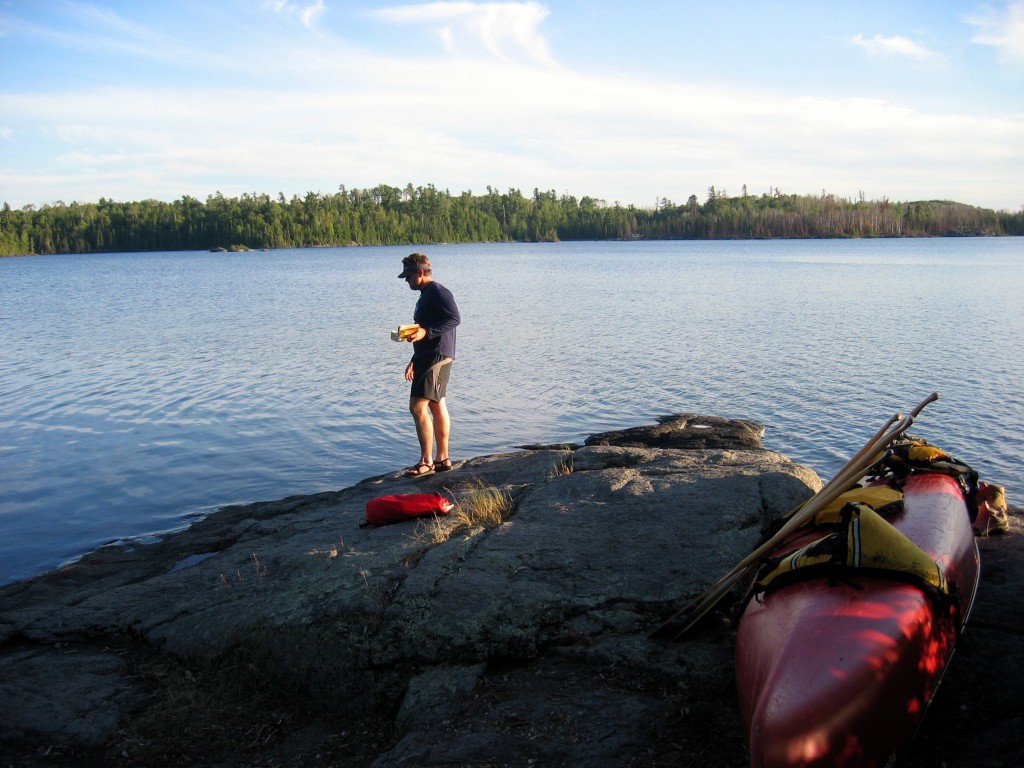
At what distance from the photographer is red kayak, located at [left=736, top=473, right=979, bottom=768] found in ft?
10.5

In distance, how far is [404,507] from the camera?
6.69 metres

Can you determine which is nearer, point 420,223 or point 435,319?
point 435,319

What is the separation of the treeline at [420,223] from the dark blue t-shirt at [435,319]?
130 metres

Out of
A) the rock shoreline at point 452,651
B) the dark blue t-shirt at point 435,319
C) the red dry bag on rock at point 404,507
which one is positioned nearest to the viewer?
the rock shoreline at point 452,651

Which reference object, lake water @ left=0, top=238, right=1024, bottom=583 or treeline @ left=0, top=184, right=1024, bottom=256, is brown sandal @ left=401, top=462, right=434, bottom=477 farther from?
treeline @ left=0, top=184, right=1024, bottom=256

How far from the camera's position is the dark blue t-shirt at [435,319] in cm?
832

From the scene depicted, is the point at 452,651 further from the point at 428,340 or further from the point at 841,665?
the point at 428,340

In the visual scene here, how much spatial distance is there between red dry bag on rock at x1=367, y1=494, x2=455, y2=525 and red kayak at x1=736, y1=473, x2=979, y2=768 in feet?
9.86

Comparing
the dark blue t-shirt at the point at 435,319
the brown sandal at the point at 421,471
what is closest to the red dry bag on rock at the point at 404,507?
the brown sandal at the point at 421,471

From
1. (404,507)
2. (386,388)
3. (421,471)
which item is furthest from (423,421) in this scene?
(386,388)

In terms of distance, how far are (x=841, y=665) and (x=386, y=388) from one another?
13.4m

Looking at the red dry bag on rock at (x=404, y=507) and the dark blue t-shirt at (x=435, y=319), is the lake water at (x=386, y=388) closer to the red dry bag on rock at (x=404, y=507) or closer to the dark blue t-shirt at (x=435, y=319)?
the dark blue t-shirt at (x=435, y=319)

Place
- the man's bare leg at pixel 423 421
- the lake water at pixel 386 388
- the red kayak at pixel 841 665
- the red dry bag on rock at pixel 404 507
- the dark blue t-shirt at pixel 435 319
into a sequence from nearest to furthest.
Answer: the red kayak at pixel 841 665 < the red dry bag on rock at pixel 404 507 < the dark blue t-shirt at pixel 435 319 < the man's bare leg at pixel 423 421 < the lake water at pixel 386 388

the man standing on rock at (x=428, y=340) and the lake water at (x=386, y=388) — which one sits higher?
the man standing on rock at (x=428, y=340)
